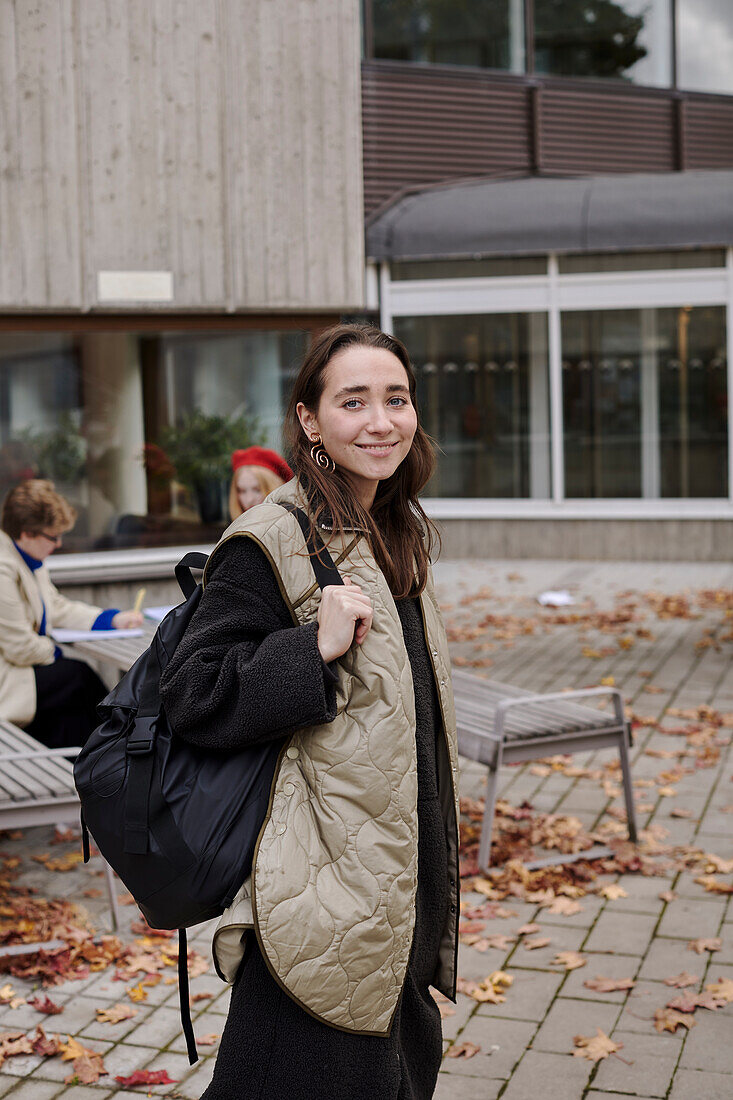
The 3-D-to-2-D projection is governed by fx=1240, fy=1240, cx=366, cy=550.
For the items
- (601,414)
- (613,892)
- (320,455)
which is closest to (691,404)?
(601,414)

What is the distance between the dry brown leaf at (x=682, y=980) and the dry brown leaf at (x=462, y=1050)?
2.52 feet

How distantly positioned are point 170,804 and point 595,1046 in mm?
2195

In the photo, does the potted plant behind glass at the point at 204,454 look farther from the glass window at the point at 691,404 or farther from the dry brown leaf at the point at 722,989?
the glass window at the point at 691,404

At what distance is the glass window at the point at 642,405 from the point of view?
603 inches

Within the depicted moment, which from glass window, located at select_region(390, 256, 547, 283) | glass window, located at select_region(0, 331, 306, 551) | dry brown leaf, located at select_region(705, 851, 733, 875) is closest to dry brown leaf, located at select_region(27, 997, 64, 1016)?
dry brown leaf, located at select_region(705, 851, 733, 875)

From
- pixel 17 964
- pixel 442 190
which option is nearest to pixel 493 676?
pixel 17 964

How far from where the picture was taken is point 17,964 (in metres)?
4.44

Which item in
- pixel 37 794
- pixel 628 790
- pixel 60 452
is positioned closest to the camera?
pixel 37 794

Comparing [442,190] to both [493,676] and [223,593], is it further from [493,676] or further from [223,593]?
[223,593]

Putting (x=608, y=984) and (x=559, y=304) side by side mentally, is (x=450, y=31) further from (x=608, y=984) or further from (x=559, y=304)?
(x=608, y=984)

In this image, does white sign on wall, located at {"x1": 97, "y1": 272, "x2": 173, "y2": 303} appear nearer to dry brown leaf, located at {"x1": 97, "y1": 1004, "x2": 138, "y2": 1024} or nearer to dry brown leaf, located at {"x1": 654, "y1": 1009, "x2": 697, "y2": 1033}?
dry brown leaf, located at {"x1": 97, "y1": 1004, "x2": 138, "y2": 1024}

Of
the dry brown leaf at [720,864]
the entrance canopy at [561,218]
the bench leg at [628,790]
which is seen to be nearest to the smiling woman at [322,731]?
the dry brown leaf at [720,864]

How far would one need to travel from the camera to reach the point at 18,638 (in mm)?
5656

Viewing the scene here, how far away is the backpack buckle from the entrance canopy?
13150 mm
